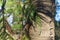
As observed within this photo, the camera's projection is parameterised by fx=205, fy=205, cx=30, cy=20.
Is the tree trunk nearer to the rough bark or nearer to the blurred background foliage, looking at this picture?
the rough bark

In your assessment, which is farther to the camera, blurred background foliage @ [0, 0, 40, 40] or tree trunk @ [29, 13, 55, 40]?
blurred background foliage @ [0, 0, 40, 40]

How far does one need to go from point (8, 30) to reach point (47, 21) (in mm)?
407

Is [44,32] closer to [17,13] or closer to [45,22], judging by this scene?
[45,22]

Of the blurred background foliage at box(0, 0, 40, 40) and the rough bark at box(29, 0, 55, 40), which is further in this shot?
the blurred background foliage at box(0, 0, 40, 40)

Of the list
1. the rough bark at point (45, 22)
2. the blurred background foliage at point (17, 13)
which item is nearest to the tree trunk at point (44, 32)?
the rough bark at point (45, 22)

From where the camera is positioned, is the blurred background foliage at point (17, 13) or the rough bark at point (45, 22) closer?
the rough bark at point (45, 22)

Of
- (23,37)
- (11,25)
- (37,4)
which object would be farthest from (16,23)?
(37,4)

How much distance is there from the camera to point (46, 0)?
1.77 metres

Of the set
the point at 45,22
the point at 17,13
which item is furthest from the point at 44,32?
the point at 17,13

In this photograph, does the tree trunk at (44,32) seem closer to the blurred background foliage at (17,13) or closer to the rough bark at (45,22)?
the rough bark at (45,22)

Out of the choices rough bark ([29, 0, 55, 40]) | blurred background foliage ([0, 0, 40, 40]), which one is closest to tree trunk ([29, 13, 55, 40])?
rough bark ([29, 0, 55, 40])

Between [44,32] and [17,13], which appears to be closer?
[44,32]

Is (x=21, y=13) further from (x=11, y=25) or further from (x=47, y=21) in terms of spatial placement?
(x=47, y=21)

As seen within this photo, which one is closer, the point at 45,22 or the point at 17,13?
the point at 45,22
